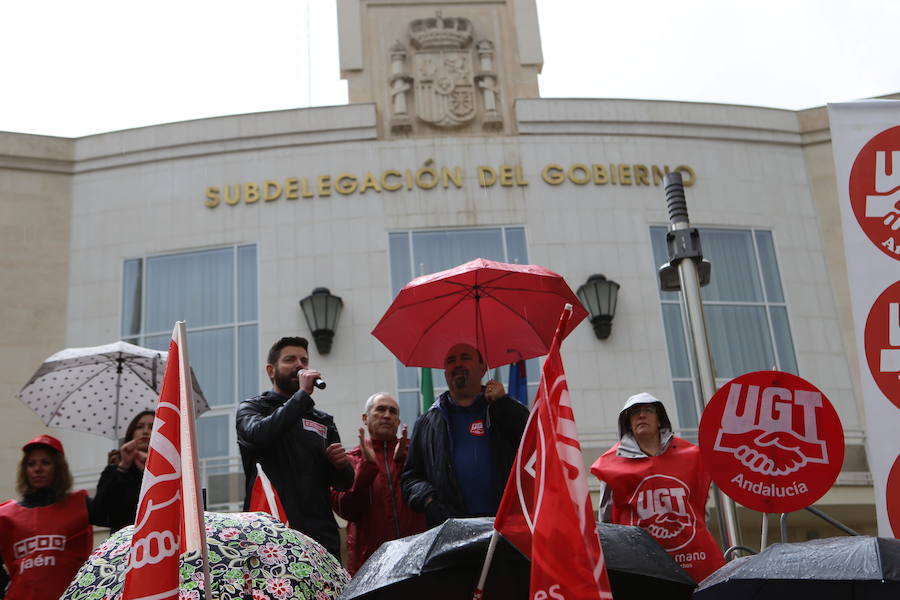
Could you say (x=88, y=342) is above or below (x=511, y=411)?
above

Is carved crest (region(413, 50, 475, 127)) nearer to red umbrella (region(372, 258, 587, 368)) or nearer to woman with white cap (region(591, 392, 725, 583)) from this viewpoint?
red umbrella (region(372, 258, 587, 368))

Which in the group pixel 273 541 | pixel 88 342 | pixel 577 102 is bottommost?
pixel 273 541

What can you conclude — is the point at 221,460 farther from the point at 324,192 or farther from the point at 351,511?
the point at 351,511

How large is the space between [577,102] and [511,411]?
10.7 meters

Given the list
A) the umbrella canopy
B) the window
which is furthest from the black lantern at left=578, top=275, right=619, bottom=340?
the umbrella canopy

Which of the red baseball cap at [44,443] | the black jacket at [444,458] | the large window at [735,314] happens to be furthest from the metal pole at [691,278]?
the large window at [735,314]

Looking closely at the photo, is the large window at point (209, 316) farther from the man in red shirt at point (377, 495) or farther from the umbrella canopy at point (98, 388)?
the man in red shirt at point (377, 495)

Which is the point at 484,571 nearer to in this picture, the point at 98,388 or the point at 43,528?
the point at 43,528

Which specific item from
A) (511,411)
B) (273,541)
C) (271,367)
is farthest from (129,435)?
(273,541)

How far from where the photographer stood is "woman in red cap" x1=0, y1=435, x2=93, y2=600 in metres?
6.33

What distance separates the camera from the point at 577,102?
16.1m

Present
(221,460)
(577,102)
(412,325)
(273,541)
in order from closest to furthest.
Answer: (273,541) < (412,325) < (221,460) < (577,102)

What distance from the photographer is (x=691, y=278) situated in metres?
8.84

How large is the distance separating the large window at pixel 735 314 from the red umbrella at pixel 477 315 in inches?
291
